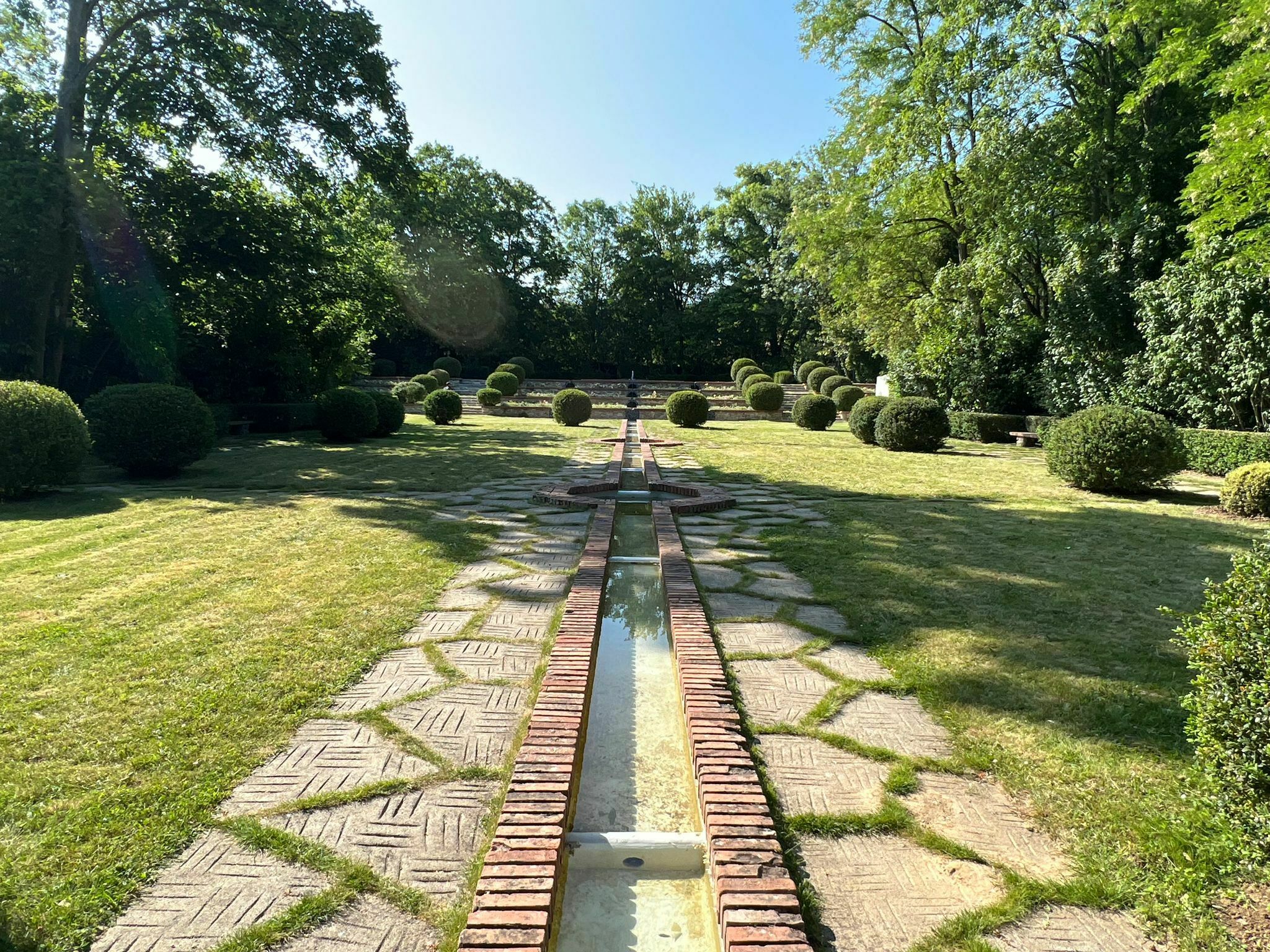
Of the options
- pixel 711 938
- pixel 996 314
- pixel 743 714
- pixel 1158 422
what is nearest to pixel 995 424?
pixel 996 314

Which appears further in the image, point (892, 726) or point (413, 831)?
point (892, 726)

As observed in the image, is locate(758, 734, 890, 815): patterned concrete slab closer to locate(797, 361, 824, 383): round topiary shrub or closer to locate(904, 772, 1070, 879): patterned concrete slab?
locate(904, 772, 1070, 879): patterned concrete slab

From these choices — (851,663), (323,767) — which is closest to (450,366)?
(851,663)

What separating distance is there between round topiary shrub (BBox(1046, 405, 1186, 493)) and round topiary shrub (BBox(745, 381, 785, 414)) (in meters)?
15.1

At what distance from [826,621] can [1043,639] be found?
1.12 metres

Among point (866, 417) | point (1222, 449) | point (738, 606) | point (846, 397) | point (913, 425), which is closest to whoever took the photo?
point (738, 606)

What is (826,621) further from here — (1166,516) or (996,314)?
(996,314)

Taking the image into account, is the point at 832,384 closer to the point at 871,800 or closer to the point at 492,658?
the point at 492,658

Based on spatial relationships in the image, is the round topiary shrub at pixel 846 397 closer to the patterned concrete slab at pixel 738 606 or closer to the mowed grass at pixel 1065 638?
the mowed grass at pixel 1065 638

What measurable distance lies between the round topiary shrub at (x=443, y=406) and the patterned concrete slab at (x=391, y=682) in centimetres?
1721

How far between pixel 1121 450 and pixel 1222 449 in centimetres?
432

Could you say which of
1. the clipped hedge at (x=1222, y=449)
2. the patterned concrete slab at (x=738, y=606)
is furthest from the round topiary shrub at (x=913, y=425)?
the patterned concrete slab at (x=738, y=606)

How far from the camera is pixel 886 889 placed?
171cm

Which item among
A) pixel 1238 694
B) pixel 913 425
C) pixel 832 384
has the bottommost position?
pixel 1238 694
